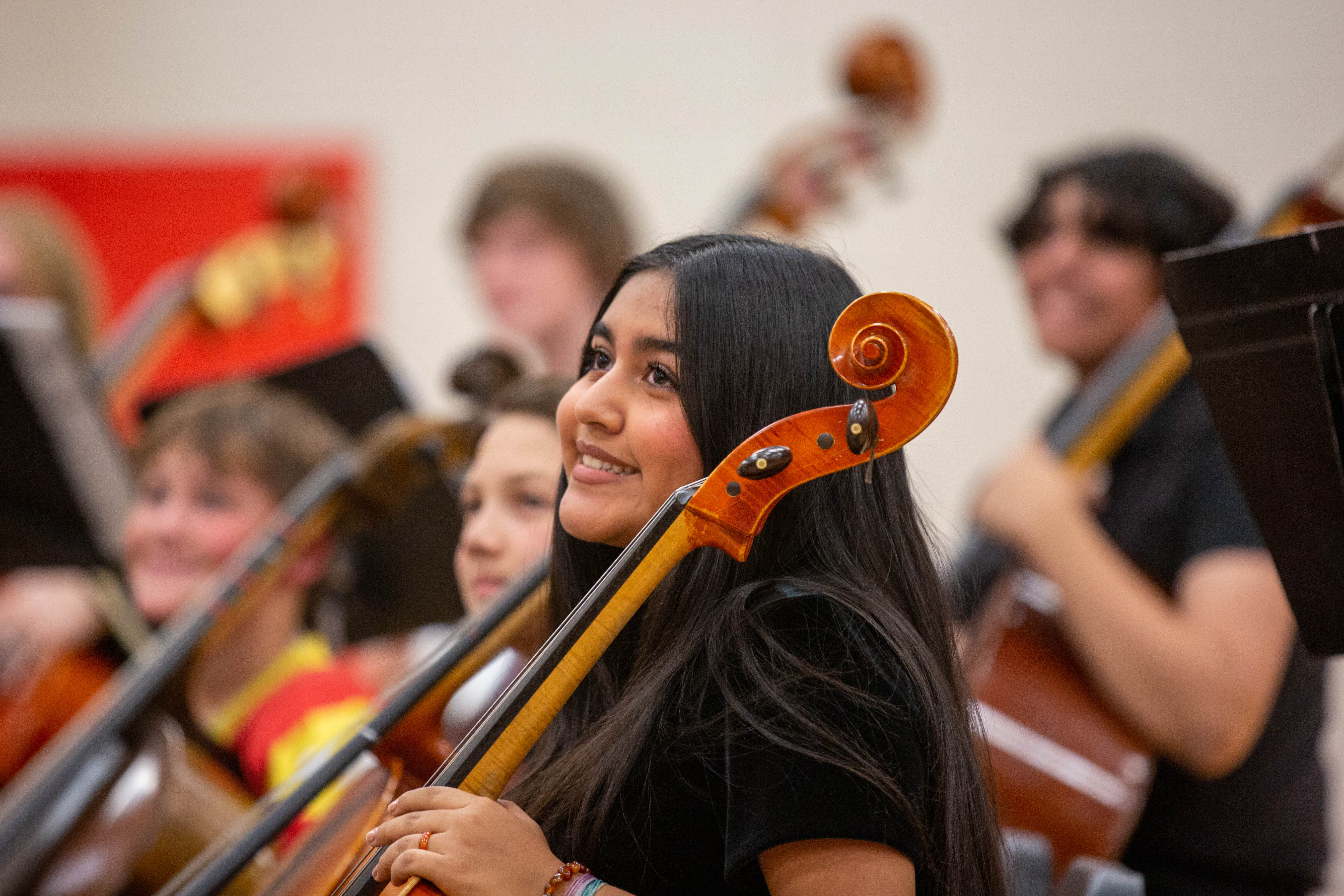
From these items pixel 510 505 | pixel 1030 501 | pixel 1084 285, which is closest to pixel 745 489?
pixel 510 505

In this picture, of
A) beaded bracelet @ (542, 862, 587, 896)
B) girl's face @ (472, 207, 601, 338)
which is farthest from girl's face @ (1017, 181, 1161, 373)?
beaded bracelet @ (542, 862, 587, 896)

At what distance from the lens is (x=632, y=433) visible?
78 centimetres

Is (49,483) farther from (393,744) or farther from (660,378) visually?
(660,378)

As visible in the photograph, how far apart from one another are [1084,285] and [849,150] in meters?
0.58

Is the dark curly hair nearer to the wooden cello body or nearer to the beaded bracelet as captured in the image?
the beaded bracelet

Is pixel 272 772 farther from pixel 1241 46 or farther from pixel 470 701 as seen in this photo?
pixel 1241 46

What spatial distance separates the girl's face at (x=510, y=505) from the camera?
3.59 ft

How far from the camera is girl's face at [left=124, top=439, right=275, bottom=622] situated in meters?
1.66

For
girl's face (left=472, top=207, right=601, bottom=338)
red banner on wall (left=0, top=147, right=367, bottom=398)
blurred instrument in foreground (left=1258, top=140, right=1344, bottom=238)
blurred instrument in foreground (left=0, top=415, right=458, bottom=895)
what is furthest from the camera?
red banner on wall (left=0, top=147, right=367, bottom=398)

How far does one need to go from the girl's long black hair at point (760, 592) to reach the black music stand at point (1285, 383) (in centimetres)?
20

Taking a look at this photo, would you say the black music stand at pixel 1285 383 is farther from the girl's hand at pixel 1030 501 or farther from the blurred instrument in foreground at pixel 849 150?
the blurred instrument in foreground at pixel 849 150

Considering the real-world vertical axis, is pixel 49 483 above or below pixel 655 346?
below

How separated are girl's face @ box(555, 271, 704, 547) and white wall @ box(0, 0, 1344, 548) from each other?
6.27 ft

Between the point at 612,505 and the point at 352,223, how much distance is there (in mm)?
2690
